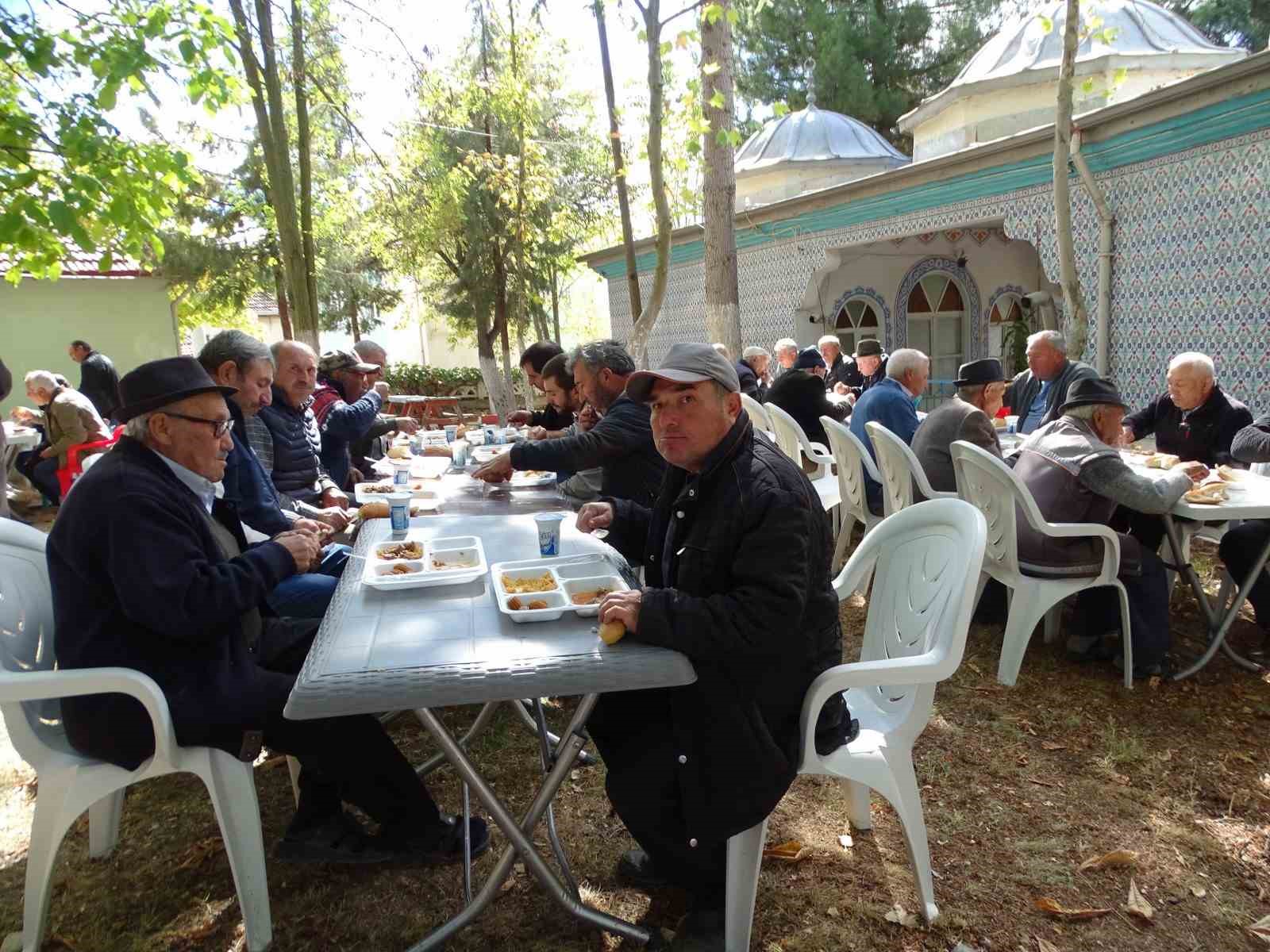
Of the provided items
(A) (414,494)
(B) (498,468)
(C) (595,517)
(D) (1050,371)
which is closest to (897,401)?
(D) (1050,371)

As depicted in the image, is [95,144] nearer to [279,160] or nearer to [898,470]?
[898,470]

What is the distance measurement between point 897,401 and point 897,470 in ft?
2.73

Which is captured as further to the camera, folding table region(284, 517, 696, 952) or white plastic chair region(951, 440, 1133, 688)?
white plastic chair region(951, 440, 1133, 688)

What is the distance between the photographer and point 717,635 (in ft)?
6.08

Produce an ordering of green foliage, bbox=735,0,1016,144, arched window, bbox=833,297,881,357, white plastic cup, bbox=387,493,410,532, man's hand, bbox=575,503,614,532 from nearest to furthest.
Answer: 1. man's hand, bbox=575,503,614,532
2. white plastic cup, bbox=387,493,410,532
3. arched window, bbox=833,297,881,357
4. green foliage, bbox=735,0,1016,144

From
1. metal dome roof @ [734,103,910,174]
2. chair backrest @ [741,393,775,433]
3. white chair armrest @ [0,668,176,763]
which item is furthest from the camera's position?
metal dome roof @ [734,103,910,174]

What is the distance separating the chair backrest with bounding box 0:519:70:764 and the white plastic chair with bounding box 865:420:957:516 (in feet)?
12.0

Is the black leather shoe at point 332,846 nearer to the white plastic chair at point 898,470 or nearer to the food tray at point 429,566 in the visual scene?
the food tray at point 429,566

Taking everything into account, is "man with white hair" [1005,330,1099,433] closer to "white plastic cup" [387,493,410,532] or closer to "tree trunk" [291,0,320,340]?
"white plastic cup" [387,493,410,532]

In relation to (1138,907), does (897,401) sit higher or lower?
higher

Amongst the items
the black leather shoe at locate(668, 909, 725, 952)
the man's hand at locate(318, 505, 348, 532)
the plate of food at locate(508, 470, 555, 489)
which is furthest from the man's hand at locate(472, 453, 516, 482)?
the black leather shoe at locate(668, 909, 725, 952)

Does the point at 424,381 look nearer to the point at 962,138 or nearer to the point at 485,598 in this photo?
the point at 962,138

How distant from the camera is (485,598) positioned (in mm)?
2266

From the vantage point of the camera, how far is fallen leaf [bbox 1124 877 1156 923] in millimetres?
2355
